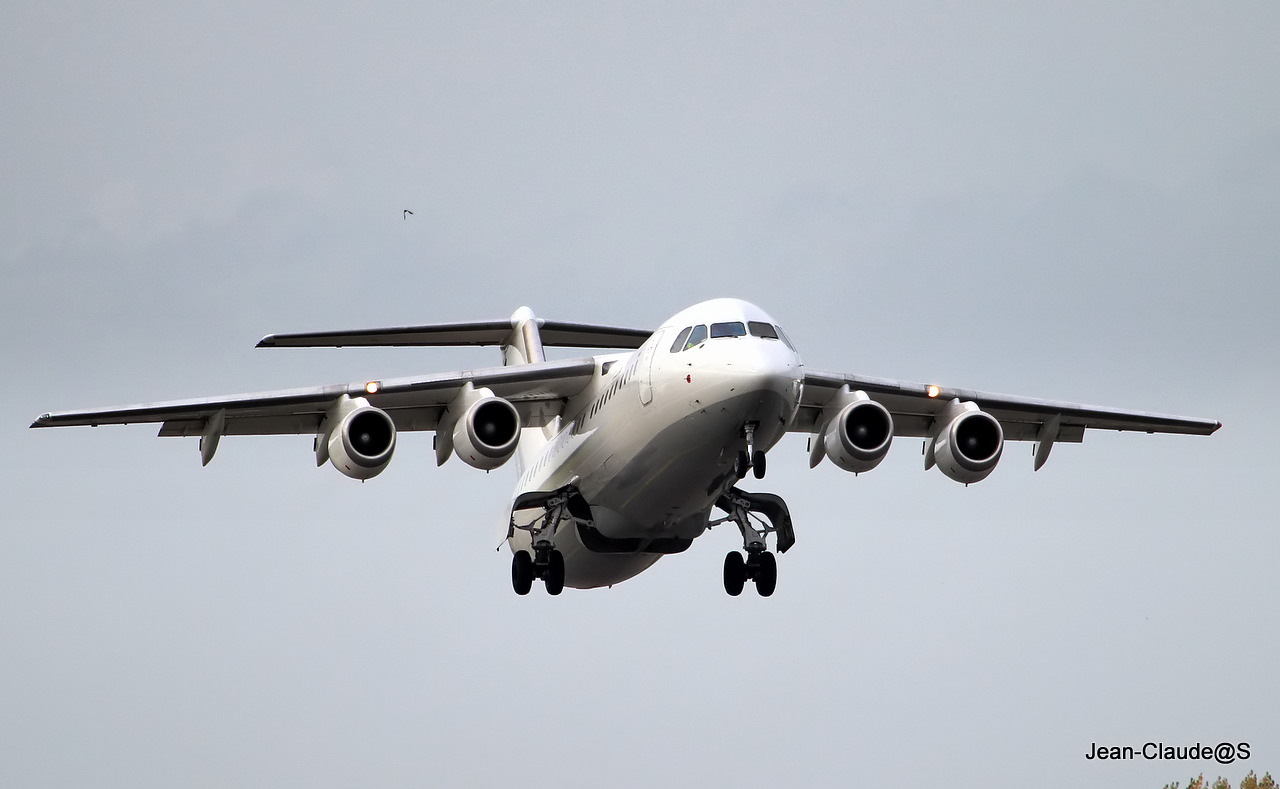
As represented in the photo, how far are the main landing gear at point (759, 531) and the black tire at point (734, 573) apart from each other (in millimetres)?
10

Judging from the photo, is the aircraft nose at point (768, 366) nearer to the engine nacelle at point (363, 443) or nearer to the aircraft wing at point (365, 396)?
the aircraft wing at point (365, 396)

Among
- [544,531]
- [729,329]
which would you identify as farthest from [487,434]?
[729,329]

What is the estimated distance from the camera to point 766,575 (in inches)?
669

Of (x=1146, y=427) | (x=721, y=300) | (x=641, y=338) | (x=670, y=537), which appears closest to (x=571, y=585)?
(x=670, y=537)

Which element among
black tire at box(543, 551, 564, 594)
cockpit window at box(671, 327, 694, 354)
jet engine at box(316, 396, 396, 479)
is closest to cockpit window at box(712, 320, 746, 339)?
cockpit window at box(671, 327, 694, 354)

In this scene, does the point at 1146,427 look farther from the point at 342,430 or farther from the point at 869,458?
the point at 342,430

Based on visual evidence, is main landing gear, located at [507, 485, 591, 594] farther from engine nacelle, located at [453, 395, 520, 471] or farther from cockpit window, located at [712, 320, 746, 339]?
cockpit window, located at [712, 320, 746, 339]

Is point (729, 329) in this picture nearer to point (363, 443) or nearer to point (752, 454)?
A: point (752, 454)

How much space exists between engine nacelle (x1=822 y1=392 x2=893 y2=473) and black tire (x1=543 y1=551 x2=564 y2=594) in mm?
3055

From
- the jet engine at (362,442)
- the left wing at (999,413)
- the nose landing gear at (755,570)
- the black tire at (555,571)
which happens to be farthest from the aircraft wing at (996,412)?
the jet engine at (362,442)

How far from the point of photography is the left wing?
16.9 metres

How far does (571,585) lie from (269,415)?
12.1ft

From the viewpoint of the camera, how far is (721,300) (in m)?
14.4

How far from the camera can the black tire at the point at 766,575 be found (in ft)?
55.7
